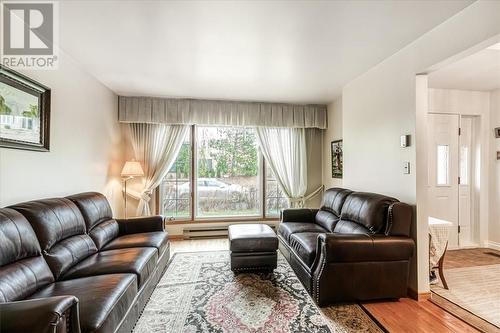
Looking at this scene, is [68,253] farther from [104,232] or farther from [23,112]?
[23,112]

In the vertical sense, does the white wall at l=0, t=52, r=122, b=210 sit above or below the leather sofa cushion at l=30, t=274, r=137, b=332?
above

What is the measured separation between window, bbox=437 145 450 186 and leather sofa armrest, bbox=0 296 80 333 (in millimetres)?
4708

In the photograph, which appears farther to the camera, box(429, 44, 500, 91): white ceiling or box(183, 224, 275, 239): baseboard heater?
box(183, 224, 275, 239): baseboard heater

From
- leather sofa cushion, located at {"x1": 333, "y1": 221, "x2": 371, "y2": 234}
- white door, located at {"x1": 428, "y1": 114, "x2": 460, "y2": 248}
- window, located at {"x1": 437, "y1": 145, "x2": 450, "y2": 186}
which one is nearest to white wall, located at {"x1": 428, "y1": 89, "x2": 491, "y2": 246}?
white door, located at {"x1": 428, "y1": 114, "x2": 460, "y2": 248}

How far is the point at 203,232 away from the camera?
4473 millimetres

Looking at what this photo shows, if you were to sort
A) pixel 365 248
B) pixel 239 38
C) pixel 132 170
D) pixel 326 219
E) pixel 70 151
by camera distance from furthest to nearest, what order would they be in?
pixel 132 170 → pixel 326 219 → pixel 70 151 → pixel 239 38 → pixel 365 248

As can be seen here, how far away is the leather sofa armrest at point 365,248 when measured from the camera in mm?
2188

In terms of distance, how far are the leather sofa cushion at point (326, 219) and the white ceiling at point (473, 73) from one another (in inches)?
85.6

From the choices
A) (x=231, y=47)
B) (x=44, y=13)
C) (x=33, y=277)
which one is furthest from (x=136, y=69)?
(x=33, y=277)

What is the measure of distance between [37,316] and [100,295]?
49 centimetres

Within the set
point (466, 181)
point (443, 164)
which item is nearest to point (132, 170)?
point (443, 164)

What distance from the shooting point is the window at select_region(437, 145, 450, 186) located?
150 inches

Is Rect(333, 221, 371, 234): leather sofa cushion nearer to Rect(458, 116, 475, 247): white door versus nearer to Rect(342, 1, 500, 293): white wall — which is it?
Rect(342, 1, 500, 293): white wall

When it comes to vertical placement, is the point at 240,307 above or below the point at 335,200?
below
